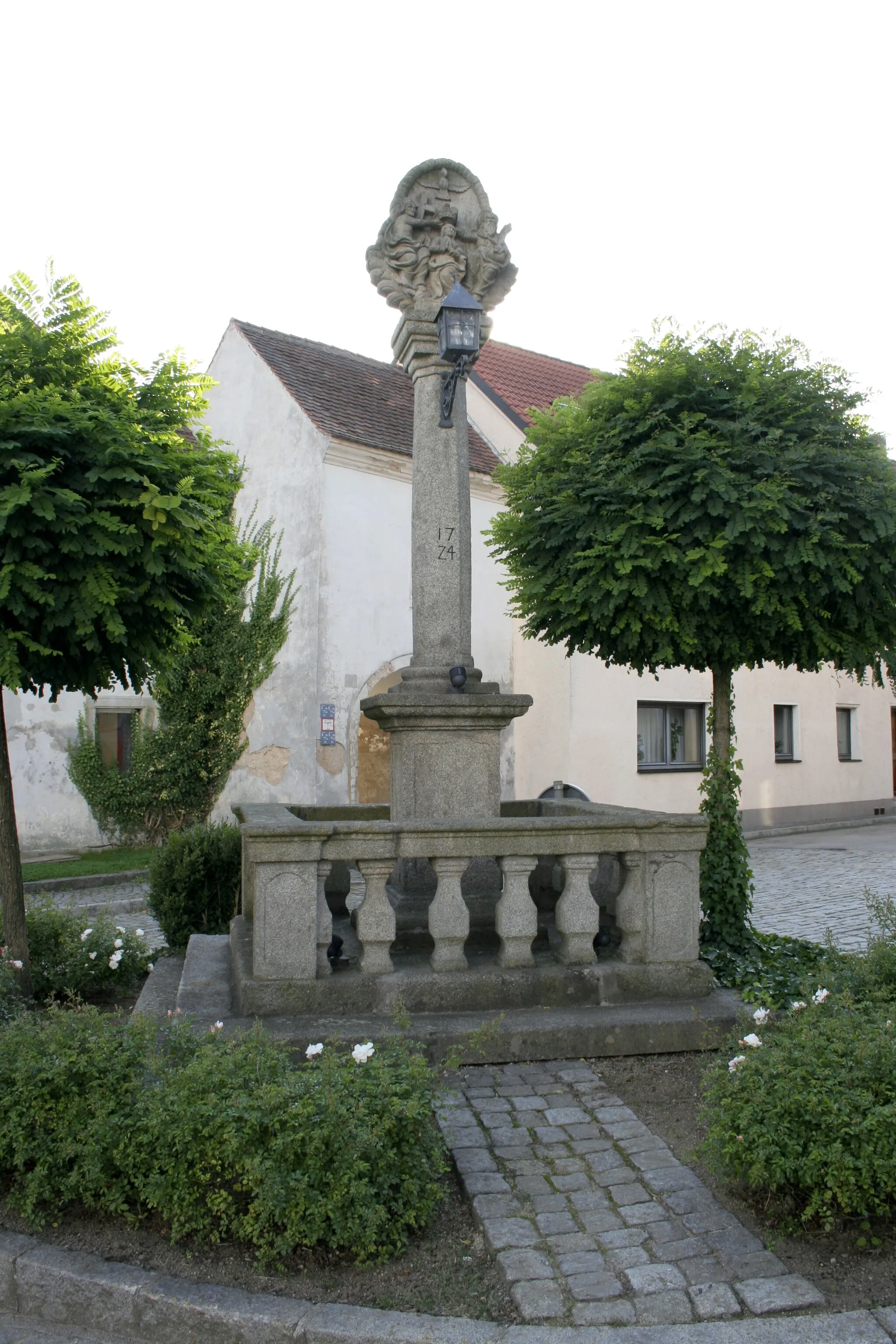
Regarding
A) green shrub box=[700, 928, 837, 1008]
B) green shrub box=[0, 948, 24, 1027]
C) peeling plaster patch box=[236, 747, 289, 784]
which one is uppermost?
peeling plaster patch box=[236, 747, 289, 784]

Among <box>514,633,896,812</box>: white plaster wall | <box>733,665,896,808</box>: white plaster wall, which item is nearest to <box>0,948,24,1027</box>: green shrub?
<box>514,633,896,812</box>: white plaster wall

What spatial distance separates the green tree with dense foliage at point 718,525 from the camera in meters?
6.07

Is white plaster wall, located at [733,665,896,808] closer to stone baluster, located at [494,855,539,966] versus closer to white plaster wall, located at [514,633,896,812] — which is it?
white plaster wall, located at [514,633,896,812]

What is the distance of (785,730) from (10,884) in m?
18.2

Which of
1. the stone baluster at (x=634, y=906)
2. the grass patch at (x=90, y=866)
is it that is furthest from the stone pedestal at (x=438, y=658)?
the grass patch at (x=90, y=866)

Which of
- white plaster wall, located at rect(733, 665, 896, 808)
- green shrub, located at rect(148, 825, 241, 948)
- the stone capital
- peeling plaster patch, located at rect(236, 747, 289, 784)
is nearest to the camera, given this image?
the stone capital

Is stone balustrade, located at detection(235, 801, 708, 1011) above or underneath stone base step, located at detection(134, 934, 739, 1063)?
above

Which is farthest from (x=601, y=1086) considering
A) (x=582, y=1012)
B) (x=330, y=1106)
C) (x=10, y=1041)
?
(x=10, y=1041)

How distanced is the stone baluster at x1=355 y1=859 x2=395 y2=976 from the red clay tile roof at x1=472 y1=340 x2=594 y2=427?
13389 mm

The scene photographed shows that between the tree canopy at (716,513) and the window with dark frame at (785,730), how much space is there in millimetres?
14829

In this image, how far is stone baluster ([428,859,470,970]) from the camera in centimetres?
501

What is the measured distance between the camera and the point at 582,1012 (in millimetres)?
4934

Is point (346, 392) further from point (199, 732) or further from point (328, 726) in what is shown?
point (199, 732)

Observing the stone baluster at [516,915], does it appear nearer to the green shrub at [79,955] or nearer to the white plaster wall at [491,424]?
the green shrub at [79,955]
